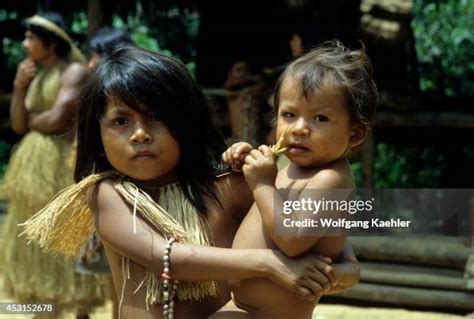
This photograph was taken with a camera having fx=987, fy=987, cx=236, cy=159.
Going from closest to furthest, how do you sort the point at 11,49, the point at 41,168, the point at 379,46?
the point at 41,168
the point at 379,46
the point at 11,49

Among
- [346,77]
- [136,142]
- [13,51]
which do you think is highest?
[13,51]

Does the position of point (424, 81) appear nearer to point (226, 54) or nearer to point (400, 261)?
point (226, 54)

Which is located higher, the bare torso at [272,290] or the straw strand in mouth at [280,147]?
the straw strand in mouth at [280,147]

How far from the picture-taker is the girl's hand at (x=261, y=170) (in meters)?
1.69

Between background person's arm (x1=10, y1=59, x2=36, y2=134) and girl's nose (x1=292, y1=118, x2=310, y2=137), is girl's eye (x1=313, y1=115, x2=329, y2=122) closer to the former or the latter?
girl's nose (x1=292, y1=118, x2=310, y2=137)

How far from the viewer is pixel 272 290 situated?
1.74 meters

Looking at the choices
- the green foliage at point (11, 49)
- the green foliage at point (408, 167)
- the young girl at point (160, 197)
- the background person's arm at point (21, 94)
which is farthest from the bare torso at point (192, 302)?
the green foliage at point (11, 49)

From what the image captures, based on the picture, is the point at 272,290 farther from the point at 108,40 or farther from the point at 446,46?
the point at 446,46

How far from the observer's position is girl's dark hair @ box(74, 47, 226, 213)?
1800 millimetres

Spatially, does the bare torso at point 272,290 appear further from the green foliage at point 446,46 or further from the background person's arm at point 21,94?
the green foliage at point 446,46

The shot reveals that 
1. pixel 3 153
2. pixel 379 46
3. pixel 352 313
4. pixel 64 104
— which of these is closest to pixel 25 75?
pixel 64 104

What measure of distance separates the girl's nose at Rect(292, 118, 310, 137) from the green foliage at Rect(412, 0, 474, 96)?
5034mm

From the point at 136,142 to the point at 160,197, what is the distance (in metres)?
0.14

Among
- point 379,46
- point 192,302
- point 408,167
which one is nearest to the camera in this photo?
point 192,302
